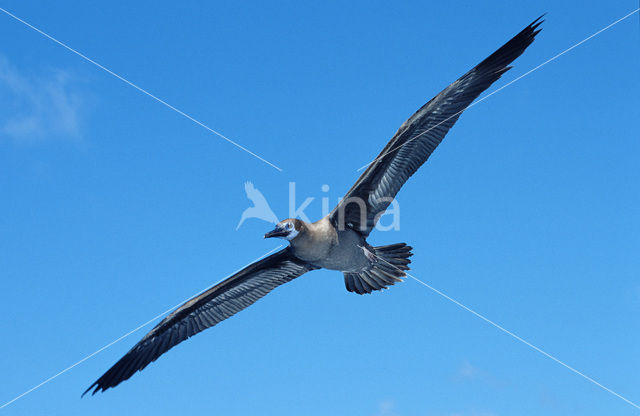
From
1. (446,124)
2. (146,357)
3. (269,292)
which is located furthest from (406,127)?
(146,357)

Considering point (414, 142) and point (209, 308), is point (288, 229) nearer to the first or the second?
point (414, 142)

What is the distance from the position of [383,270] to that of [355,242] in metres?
0.74

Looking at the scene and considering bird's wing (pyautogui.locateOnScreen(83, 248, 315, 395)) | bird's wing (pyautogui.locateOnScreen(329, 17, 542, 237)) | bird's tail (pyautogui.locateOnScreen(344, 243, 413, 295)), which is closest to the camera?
bird's wing (pyautogui.locateOnScreen(329, 17, 542, 237))

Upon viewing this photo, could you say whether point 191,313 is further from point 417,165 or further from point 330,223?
point 417,165

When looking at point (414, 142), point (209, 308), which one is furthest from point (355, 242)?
point (209, 308)

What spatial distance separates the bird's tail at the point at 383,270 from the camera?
1021cm

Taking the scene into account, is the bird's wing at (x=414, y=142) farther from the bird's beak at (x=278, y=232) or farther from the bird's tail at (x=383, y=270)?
the bird's beak at (x=278, y=232)

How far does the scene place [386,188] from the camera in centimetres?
1015

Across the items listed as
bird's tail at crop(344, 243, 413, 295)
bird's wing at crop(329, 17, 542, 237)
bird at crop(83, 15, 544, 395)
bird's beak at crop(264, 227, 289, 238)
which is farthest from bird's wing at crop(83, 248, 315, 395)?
bird's wing at crop(329, 17, 542, 237)

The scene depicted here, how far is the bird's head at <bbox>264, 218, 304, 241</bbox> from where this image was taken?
9.60m

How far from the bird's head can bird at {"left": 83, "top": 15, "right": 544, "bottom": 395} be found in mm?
15

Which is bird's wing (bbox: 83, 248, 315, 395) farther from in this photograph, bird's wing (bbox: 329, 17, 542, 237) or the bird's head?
bird's wing (bbox: 329, 17, 542, 237)

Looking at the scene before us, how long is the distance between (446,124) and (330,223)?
2.43 m

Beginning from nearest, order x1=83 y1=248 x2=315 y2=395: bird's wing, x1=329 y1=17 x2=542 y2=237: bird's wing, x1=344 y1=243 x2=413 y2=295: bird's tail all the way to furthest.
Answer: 1. x1=329 y1=17 x2=542 y2=237: bird's wing
2. x1=344 y1=243 x2=413 y2=295: bird's tail
3. x1=83 y1=248 x2=315 y2=395: bird's wing
